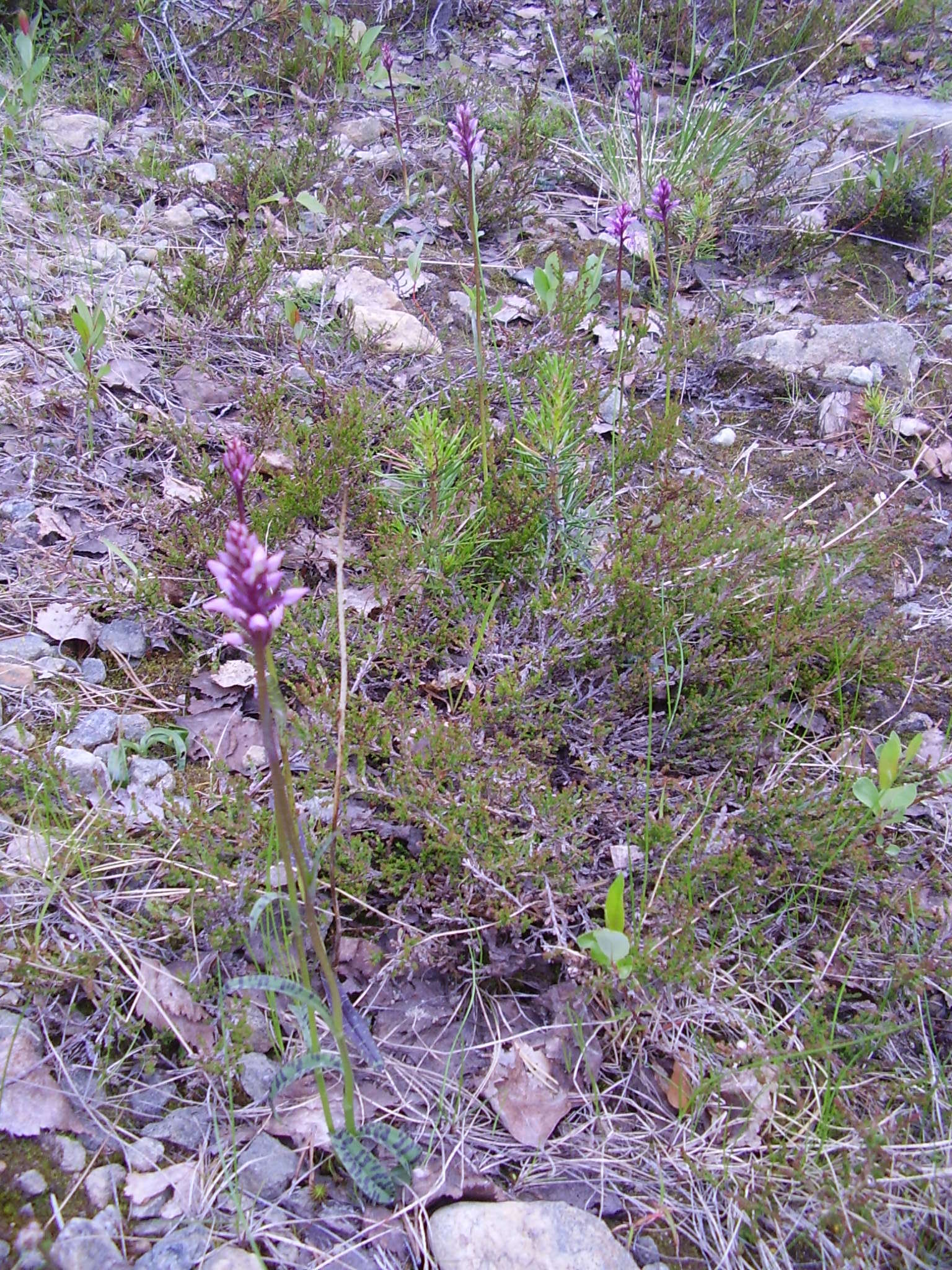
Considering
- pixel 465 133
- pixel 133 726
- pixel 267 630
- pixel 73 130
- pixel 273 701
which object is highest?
pixel 465 133

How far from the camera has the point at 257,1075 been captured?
1823mm

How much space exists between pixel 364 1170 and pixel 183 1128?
0.38 meters

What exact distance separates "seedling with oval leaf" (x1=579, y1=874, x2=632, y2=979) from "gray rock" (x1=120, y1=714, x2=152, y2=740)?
4.42 feet

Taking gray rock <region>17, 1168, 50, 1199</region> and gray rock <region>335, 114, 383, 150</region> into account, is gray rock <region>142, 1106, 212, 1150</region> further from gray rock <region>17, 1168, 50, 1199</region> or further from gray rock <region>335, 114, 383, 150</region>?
gray rock <region>335, 114, 383, 150</region>

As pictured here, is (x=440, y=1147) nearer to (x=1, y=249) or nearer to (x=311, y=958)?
(x=311, y=958)

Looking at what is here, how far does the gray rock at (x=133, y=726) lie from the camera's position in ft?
7.95

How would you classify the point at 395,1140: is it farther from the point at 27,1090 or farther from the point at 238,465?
the point at 238,465

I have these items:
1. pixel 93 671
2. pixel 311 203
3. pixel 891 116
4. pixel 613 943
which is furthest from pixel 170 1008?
pixel 891 116

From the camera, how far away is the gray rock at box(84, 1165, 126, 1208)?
159cm

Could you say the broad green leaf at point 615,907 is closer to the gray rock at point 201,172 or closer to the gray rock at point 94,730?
the gray rock at point 94,730

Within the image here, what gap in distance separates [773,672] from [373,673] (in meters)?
1.16

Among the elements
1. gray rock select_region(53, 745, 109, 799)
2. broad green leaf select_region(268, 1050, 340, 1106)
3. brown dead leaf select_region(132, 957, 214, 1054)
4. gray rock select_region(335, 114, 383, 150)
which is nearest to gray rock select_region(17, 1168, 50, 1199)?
brown dead leaf select_region(132, 957, 214, 1054)

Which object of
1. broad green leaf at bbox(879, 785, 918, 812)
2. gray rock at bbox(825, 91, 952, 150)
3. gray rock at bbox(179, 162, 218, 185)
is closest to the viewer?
broad green leaf at bbox(879, 785, 918, 812)

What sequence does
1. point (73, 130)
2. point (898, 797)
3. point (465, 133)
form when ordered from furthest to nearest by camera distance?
point (73, 130) < point (465, 133) < point (898, 797)
